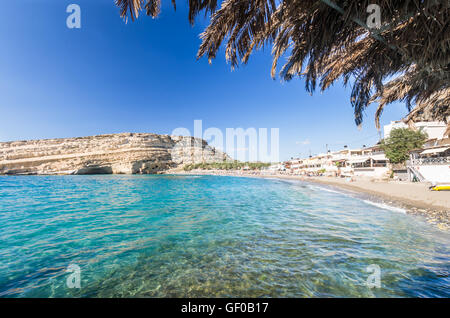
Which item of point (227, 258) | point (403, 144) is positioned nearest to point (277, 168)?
point (403, 144)

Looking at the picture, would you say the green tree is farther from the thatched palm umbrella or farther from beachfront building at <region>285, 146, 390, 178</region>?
the thatched palm umbrella

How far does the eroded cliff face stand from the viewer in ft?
212

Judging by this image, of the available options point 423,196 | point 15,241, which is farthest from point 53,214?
point 423,196

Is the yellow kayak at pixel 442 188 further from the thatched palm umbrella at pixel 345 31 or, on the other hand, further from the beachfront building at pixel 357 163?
the beachfront building at pixel 357 163

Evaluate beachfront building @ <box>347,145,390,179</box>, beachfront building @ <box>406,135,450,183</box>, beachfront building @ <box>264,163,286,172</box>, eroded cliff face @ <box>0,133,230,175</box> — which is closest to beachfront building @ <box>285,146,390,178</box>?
beachfront building @ <box>347,145,390,179</box>

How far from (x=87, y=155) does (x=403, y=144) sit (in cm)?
9079

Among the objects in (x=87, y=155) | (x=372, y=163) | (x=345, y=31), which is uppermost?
(x=87, y=155)

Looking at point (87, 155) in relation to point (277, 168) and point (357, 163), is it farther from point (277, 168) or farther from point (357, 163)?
point (357, 163)

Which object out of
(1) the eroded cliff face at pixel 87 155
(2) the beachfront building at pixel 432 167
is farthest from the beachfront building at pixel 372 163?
(1) the eroded cliff face at pixel 87 155

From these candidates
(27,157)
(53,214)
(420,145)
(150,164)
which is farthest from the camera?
(150,164)

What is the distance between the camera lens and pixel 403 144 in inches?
950
